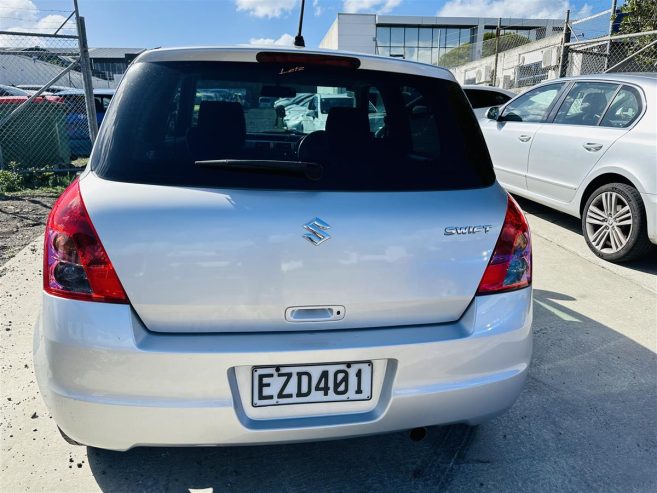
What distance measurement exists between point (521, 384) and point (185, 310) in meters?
1.26

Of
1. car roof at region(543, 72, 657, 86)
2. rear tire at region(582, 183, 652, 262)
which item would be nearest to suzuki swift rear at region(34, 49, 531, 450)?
rear tire at region(582, 183, 652, 262)

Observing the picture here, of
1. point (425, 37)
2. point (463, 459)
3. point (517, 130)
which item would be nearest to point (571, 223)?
point (517, 130)

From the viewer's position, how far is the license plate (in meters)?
1.63

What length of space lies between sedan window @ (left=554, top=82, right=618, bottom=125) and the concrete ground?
280cm

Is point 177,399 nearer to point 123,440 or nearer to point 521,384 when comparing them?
point 123,440

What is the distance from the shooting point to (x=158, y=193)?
5.27 feet

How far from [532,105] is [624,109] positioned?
1.40 meters

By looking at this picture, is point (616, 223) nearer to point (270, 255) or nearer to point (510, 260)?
point (510, 260)

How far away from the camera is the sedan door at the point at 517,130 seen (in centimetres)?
584

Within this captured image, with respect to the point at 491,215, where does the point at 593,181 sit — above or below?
below

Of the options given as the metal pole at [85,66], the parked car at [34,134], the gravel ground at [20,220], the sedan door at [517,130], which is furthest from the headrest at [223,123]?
the parked car at [34,134]

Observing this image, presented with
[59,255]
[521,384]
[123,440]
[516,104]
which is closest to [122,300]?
[59,255]

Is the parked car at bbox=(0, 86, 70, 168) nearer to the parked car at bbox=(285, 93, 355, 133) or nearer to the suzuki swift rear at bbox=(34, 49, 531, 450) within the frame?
the parked car at bbox=(285, 93, 355, 133)

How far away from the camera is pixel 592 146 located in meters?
4.93
